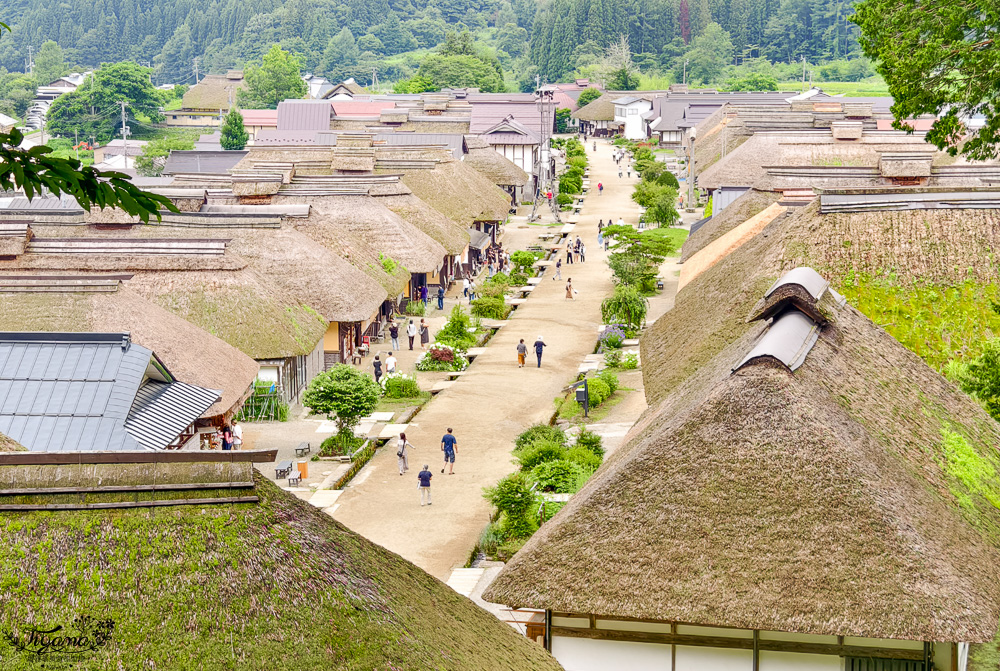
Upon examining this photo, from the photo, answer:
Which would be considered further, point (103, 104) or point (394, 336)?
point (103, 104)

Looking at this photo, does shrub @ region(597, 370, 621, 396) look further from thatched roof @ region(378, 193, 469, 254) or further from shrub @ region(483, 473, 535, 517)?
thatched roof @ region(378, 193, 469, 254)

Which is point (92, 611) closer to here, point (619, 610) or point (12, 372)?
point (619, 610)

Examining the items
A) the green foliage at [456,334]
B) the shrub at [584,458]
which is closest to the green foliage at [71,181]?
the shrub at [584,458]

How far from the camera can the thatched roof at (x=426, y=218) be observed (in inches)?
1884

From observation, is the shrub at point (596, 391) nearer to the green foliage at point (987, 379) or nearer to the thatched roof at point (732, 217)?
the thatched roof at point (732, 217)

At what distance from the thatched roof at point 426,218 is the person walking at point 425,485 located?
79.9 feet

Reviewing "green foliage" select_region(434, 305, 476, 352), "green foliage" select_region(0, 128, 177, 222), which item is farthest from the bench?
"green foliage" select_region(0, 128, 177, 222)

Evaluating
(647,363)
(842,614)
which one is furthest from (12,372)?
(842,614)

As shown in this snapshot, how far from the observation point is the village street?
22516mm

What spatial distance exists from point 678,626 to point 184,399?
12.8 metres

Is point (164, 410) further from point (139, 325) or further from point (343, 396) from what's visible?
point (343, 396)

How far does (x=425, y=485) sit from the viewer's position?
23922mm

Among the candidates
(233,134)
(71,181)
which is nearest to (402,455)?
(71,181)

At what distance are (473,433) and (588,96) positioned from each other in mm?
107193
